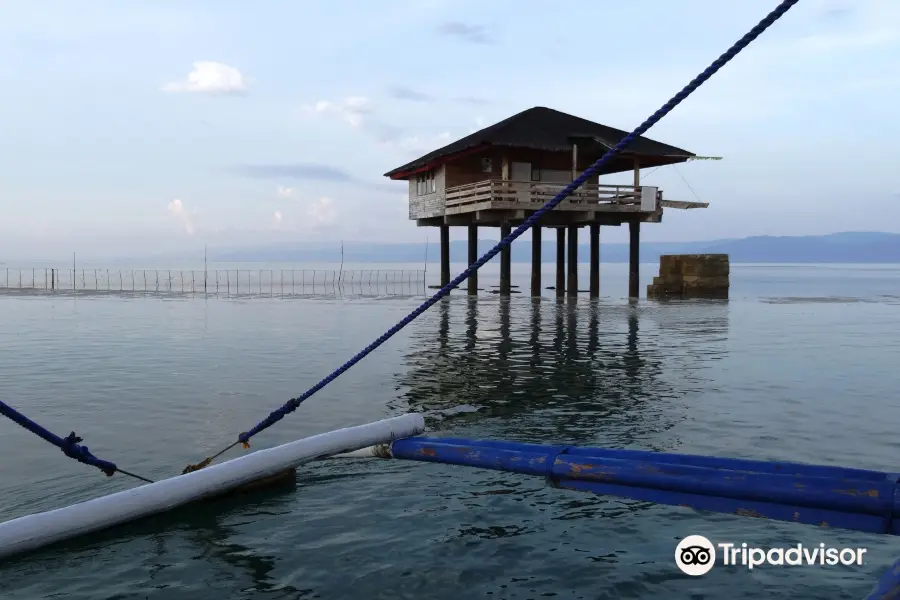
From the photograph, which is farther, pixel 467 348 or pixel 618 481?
pixel 467 348

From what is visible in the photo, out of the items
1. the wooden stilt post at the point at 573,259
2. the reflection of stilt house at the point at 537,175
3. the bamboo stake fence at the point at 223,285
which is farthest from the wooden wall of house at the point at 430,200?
the bamboo stake fence at the point at 223,285

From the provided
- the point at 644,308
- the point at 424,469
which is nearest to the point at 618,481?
the point at 424,469

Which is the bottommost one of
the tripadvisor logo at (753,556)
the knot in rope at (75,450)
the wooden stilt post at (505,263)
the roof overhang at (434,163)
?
the tripadvisor logo at (753,556)

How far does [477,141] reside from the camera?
3081 centimetres

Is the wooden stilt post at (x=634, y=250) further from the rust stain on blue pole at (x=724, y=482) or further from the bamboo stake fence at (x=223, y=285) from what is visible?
the rust stain on blue pole at (x=724, y=482)

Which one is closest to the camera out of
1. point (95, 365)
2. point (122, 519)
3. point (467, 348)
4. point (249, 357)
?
point (122, 519)

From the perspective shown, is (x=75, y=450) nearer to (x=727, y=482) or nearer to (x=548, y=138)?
(x=727, y=482)

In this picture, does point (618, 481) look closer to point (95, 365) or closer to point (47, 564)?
point (47, 564)

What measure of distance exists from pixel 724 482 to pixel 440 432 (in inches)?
207

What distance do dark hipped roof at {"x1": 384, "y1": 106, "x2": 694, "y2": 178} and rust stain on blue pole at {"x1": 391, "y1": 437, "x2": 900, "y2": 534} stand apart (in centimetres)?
2621

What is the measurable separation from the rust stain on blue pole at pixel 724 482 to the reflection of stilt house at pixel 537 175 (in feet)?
85.4

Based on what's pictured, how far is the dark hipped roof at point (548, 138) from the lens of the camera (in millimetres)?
31688

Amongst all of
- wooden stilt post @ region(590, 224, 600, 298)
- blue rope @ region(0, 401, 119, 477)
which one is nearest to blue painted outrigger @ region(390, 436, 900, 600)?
blue rope @ region(0, 401, 119, 477)

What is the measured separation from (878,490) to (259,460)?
196 inches
